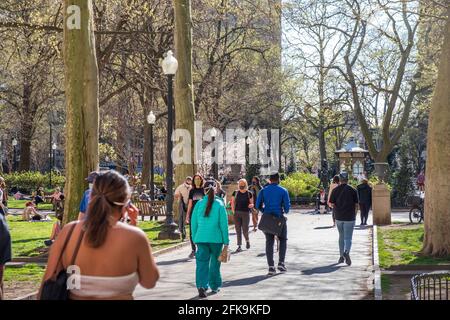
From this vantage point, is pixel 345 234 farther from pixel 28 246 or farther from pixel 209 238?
pixel 28 246

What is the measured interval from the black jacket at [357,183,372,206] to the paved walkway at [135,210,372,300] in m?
6.94

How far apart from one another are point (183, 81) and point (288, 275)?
12.7 metres

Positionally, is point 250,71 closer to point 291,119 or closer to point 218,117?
point 218,117

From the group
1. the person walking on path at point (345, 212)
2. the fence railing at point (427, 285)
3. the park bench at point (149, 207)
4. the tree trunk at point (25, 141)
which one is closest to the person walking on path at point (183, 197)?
the person walking on path at point (345, 212)

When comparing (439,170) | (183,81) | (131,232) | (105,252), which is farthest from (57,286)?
(183,81)

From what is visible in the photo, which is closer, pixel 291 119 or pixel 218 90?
pixel 218 90

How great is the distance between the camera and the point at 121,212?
5023mm

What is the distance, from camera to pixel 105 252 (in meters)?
4.86

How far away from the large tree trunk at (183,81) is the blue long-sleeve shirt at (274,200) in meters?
11.3

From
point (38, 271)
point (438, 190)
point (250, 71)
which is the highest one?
point (250, 71)

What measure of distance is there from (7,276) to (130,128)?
120ft

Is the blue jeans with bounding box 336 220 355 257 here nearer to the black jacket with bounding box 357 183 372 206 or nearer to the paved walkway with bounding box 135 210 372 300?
the paved walkway with bounding box 135 210 372 300
